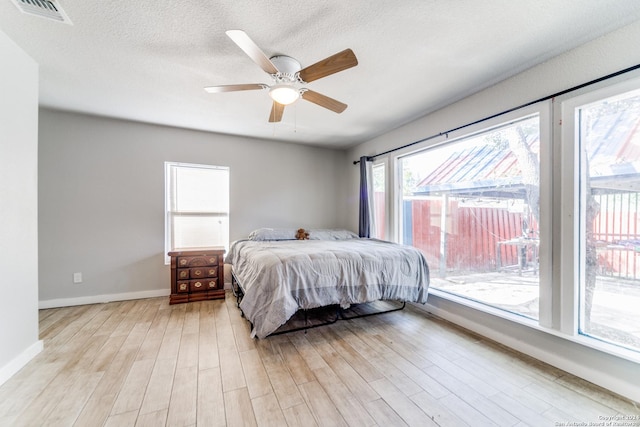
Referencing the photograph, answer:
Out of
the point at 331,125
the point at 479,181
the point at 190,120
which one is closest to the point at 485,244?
the point at 479,181

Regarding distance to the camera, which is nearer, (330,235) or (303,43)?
(303,43)

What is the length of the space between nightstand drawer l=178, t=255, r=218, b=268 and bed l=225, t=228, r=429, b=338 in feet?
2.58

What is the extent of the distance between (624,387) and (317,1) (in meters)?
3.10

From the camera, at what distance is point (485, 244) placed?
2.54m

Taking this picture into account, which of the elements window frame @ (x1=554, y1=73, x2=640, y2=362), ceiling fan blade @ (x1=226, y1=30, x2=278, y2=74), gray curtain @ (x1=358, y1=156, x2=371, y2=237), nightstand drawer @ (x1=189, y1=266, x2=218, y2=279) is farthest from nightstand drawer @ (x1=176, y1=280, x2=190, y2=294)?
window frame @ (x1=554, y1=73, x2=640, y2=362)

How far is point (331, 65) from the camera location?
1.69 metres

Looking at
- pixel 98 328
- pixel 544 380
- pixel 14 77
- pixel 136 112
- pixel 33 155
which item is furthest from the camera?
pixel 136 112

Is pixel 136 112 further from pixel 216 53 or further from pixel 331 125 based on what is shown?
pixel 331 125

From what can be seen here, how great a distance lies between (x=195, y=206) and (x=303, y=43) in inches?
115

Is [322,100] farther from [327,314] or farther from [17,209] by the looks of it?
[17,209]

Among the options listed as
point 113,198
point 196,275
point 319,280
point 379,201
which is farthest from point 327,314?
point 113,198

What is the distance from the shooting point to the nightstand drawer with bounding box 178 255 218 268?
3301 mm

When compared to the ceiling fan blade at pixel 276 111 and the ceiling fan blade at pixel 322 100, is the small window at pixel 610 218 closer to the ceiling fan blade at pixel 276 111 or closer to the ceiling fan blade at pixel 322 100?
the ceiling fan blade at pixel 322 100

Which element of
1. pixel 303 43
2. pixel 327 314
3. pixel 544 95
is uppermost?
pixel 303 43
